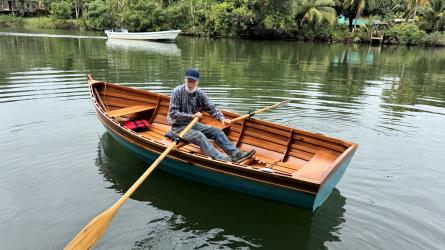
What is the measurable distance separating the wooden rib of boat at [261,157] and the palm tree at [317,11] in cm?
3966

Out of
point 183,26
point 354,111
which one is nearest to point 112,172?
point 354,111

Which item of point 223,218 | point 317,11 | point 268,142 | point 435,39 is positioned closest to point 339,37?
point 317,11

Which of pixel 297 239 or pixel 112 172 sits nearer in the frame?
pixel 297 239

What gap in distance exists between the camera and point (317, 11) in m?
44.8

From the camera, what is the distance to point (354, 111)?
1255 cm

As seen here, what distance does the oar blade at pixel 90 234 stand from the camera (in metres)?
4.78

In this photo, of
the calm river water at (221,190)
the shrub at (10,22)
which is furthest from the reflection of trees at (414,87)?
the shrub at (10,22)

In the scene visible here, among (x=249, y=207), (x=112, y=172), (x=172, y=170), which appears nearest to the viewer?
(x=249, y=207)

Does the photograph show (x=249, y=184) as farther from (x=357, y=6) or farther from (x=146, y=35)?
(x=357, y=6)

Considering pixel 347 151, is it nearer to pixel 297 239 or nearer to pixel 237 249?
pixel 297 239

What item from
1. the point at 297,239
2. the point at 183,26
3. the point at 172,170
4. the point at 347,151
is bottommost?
the point at 297,239

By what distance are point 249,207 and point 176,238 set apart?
1.61 metres

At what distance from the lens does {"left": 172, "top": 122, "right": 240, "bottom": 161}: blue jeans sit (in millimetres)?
7062

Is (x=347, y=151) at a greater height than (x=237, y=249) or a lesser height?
greater
